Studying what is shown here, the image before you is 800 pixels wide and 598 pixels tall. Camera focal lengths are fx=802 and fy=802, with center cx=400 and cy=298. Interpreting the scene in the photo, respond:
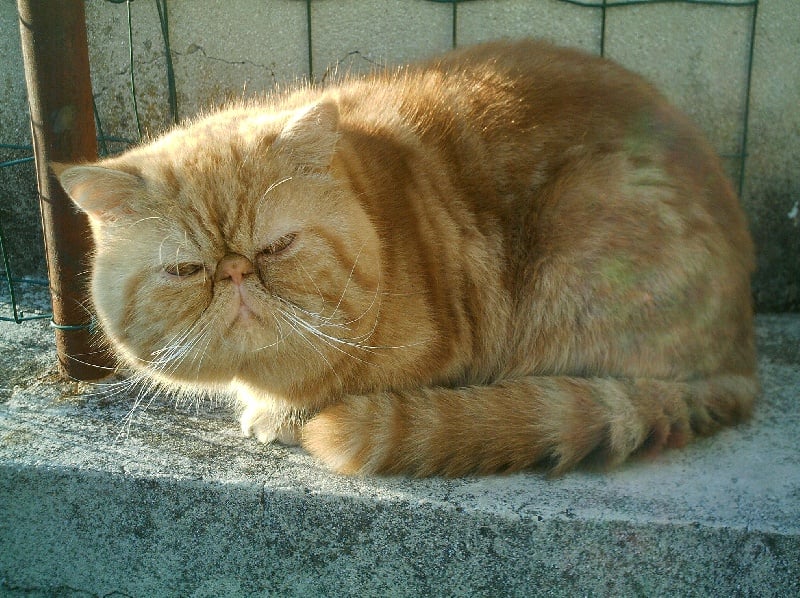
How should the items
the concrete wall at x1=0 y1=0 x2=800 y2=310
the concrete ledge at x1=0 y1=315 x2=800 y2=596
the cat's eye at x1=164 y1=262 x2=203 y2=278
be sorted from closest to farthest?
the concrete ledge at x1=0 y1=315 x2=800 y2=596
the cat's eye at x1=164 y1=262 x2=203 y2=278
the concrete wall at x1=0 y1=0 x2=800 y2=310

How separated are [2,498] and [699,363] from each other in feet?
6.33

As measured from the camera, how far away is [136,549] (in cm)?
206

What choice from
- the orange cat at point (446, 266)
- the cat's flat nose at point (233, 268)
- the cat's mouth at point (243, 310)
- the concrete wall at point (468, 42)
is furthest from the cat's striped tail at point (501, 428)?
the concrete wall at point (468, 42)

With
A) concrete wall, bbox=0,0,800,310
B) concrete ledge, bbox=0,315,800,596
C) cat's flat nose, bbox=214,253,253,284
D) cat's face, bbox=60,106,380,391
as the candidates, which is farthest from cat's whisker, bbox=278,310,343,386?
concrete wall, bbox=0,0,800,310

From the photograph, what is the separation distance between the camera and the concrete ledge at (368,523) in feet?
6.01

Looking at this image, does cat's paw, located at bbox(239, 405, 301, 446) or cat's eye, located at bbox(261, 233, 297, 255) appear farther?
cat's paw, located at bbox(239, 405, 301, 446)

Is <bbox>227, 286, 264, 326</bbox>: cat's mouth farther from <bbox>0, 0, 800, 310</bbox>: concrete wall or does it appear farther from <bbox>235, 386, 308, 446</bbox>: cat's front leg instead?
<bbox>0, 0, 800, 310</bbox>: concrete wall

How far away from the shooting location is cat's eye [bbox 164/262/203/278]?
6.35 feet

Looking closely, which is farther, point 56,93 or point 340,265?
point 56,93

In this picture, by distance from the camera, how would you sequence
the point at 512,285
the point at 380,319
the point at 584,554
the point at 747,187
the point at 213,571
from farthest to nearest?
the point at 747,187, the point at 512,285, the point at 380,319, the point at 213,571, the point at 584,554

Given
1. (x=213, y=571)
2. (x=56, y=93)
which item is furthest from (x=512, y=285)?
(x=56, y=93)

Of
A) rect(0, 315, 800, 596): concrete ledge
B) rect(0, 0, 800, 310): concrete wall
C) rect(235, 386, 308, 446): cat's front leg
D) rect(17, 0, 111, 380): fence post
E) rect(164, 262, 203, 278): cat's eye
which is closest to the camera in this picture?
rect(0, 315, 800, 596): concrete ledge

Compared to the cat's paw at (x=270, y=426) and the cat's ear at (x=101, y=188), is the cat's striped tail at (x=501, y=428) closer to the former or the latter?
the cat's paw at (x=270, y=426)

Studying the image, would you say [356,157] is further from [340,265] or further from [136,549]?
[136,549]
